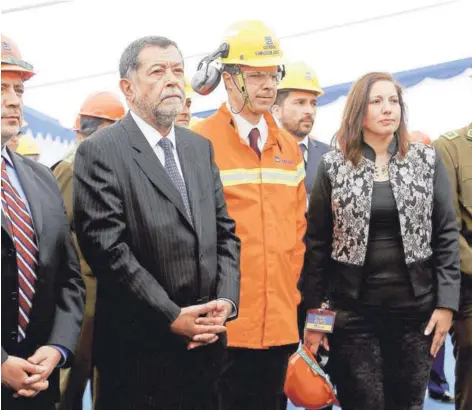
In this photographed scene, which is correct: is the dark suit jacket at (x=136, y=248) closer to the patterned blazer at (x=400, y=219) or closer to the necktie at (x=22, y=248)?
the necktie at (x=22, y=248)

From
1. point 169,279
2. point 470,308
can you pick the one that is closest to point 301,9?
point 470,308

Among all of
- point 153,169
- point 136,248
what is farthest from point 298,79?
point 136,248

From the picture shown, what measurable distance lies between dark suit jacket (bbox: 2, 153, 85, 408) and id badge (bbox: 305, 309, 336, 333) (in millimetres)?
1089

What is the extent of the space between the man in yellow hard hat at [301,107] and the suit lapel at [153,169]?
1.96 metres

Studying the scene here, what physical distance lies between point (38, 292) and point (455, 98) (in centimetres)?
724

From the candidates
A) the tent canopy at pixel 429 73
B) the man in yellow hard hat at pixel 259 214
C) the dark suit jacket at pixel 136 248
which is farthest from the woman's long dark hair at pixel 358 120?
the tent canopy at pixel 429 73

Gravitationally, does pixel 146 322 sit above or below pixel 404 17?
below

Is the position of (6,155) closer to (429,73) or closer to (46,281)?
(46,281)

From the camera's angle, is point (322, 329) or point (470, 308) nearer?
point (322, 329)

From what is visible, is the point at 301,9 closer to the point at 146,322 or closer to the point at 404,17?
the point at 404,17

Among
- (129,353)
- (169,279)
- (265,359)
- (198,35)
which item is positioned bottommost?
(265,359)

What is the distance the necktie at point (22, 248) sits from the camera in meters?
2.35

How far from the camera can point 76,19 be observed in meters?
7.70

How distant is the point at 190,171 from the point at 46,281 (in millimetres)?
646
